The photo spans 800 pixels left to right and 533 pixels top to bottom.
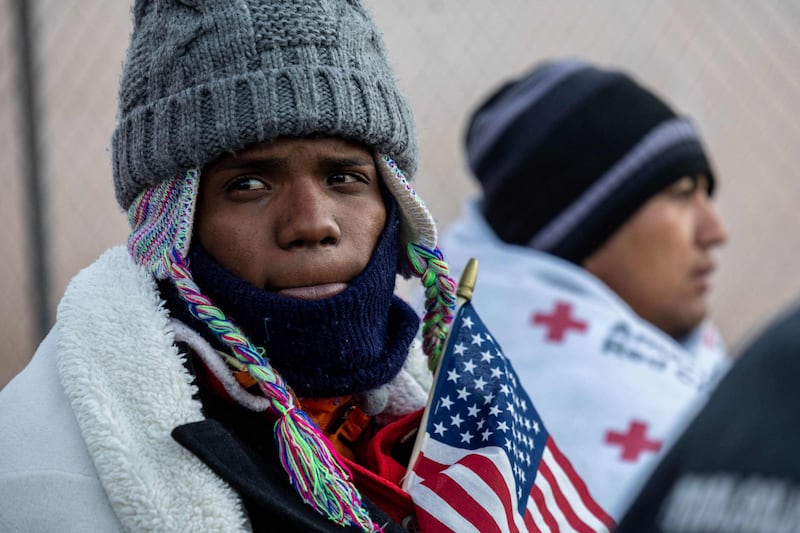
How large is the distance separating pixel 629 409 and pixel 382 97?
1802mm

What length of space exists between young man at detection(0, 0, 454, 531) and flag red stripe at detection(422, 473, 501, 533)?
65 millimetres

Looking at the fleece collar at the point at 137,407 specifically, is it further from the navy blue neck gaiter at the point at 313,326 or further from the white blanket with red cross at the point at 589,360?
the white blanket with red cross at the point at 589,360

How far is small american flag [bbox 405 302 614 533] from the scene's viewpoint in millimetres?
1839

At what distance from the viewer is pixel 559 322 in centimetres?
365

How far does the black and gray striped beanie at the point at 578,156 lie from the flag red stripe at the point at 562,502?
186 centimetres

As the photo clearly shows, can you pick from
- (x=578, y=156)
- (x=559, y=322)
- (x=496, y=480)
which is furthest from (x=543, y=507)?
(x=578, y=156)

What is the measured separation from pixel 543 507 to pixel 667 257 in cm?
190

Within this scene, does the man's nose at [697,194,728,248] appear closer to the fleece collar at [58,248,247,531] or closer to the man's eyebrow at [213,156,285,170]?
the man's eyebrow at [213,156,285,170]

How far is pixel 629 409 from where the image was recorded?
3365mm

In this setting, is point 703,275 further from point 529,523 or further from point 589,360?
point 529,523

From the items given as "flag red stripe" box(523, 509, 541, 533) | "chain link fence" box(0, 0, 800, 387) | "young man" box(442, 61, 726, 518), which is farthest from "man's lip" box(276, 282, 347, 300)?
"young man" box(442, 61, 726, 518)

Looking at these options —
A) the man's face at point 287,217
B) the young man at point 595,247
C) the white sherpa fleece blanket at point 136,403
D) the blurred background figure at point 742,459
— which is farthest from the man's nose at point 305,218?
the young man at point 595,247

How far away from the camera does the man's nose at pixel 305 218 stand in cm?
178

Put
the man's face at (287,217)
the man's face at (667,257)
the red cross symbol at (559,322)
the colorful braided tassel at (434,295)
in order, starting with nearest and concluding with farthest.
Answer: the man's face at (287,217), the colorful braided tassel at (434,295), the red cross symbol at (559,322), the man's face at (667,257)
